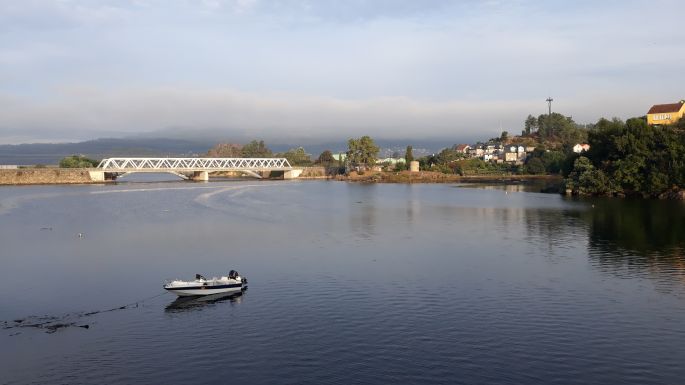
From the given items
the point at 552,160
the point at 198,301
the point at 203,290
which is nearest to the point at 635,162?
the point at 552,160

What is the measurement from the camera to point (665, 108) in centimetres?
15538

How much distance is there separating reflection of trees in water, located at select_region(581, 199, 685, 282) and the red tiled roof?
78.6 m

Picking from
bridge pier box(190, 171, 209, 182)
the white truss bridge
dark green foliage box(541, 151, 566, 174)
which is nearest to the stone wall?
the white truss bridge

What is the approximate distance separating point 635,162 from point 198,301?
89510 mm

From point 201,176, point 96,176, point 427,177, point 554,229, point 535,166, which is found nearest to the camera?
point 554,229

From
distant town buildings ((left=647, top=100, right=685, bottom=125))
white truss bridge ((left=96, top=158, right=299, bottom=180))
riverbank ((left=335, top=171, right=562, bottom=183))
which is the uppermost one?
distant town buildings ((left=647, top=100, right=685, bottom=125))

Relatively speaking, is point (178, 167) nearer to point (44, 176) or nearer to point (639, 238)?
point (44, 176)

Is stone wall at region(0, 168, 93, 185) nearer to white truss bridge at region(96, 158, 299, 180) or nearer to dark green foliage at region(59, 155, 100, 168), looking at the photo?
white truss bridge at region(96, 158, 299, 180)

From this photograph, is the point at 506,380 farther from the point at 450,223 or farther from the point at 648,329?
the point at 450,223

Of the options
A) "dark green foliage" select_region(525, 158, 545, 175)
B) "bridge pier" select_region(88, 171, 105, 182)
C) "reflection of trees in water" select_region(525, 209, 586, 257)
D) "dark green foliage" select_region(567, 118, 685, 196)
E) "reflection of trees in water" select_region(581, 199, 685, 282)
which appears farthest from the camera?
"dark green foliage" select_region(525, 158, 545, 175)

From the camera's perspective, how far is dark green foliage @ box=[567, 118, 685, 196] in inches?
3762

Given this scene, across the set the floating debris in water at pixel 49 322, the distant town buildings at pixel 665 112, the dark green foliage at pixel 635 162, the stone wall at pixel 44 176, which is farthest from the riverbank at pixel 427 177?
the floating debris in water at pixel 49 322

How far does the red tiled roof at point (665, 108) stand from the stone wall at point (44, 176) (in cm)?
16103

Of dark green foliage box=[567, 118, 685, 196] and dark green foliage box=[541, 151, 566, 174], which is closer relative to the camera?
dark green foliage box=[567, 118, 685, 196]
